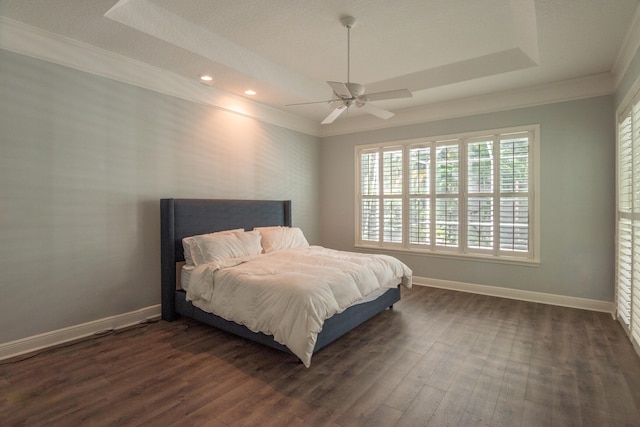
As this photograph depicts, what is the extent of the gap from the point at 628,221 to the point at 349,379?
306 cm

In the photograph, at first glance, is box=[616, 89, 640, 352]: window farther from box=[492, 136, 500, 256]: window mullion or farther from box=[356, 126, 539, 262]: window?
box=[492, 136, 500, 256]: window mullion

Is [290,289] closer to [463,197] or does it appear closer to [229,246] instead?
[229,246]

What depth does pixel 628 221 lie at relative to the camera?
3.12 metres

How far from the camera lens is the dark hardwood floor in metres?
2.01

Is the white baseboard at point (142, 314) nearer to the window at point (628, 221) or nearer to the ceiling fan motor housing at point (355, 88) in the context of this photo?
the window at point (628, 221)

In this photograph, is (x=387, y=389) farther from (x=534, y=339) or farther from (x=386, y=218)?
(x=386, y=218)

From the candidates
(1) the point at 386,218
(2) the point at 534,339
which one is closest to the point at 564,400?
(2) the point at 534,339

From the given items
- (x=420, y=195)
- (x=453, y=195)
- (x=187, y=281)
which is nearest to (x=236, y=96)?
(x=187, y=281)

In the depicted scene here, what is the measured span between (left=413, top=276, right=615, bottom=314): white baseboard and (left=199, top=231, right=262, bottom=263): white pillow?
2662 mm

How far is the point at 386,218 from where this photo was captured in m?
5.51

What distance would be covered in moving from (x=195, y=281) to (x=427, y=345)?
7.73 ft

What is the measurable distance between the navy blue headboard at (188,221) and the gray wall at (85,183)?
169 millimetres

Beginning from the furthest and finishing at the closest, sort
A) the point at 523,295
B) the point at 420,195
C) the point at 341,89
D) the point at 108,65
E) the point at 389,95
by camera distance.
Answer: the point at 420,195
the point at 523,295
the point at 108,65
the point at 389,95
the point at 341,89

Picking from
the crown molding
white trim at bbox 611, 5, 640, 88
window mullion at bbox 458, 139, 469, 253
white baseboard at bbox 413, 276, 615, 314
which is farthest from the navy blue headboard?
white trim at bbox 611, 5, 640, 88
